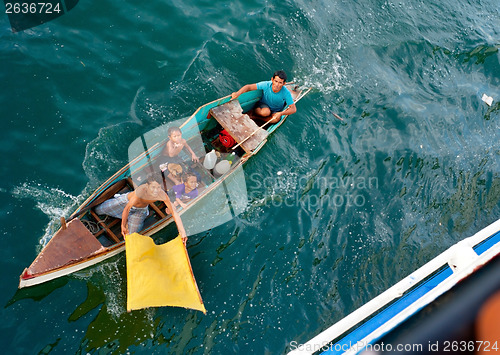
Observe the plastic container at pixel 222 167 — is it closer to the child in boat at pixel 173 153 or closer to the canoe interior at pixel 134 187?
the canoe interior at pixel 134 187

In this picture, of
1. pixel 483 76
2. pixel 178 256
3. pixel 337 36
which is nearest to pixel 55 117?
pixel 178 256

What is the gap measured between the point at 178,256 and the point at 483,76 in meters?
12.7

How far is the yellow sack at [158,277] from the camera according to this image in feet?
24.4

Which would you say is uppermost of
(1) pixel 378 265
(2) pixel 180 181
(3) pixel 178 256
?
(2) pixel 180 181

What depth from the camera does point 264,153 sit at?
35.3 feet

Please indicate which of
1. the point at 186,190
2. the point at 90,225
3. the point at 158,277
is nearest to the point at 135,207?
the point at 90,225

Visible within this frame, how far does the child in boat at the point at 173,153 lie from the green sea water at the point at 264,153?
129 centimetres

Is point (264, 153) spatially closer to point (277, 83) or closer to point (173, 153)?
point (277, 83)

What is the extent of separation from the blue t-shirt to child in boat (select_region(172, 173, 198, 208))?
10.4ft

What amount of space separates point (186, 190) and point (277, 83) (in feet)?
12.1

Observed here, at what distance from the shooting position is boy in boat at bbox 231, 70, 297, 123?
10.4 m

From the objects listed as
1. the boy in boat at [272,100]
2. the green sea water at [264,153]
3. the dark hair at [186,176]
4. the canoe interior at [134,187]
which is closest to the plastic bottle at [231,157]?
the canoe interior at [134,187]

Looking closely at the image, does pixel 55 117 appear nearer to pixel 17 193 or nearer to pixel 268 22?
pixel 17 193

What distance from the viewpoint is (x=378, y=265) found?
10016mm
